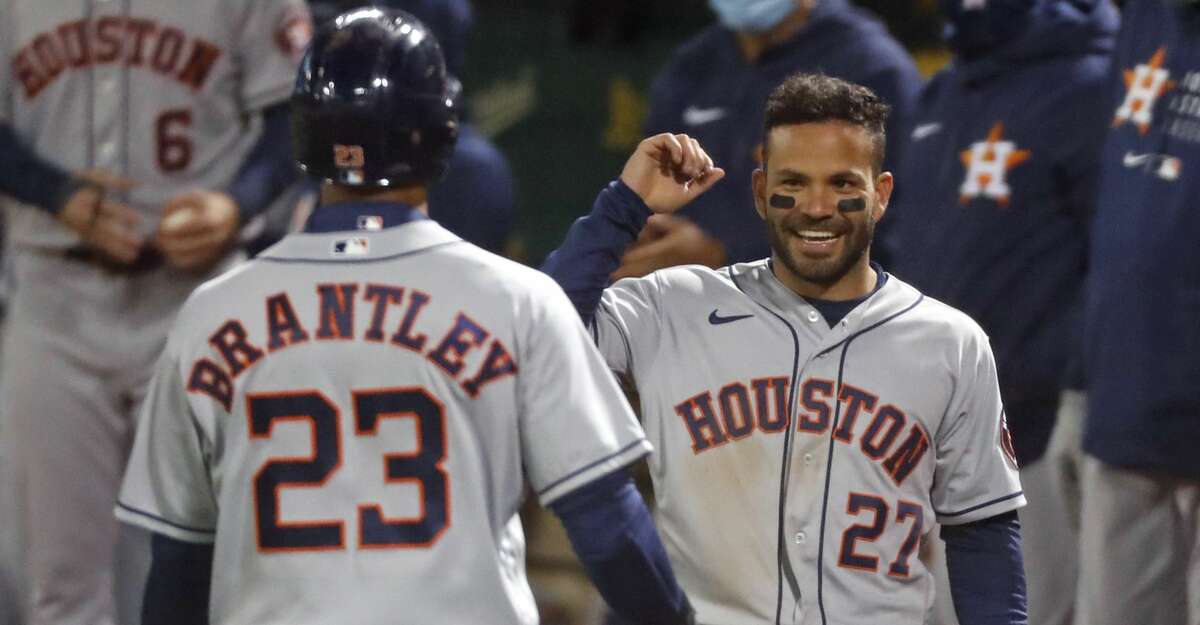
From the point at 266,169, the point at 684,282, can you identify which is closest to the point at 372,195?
the point at 684,282

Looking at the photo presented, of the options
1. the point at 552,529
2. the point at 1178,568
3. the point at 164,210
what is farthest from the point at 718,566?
the point at 552,529

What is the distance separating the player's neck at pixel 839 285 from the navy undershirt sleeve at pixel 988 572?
1.25 feet

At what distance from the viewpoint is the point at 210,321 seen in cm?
245

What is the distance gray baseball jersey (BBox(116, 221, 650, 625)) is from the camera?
2.40 m

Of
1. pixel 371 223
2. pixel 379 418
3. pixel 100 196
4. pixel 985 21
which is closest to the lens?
pixel 379 418

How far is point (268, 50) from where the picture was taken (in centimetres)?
433

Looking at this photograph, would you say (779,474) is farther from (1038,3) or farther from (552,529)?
(552,529)

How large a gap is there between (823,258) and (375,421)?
2.58 ft

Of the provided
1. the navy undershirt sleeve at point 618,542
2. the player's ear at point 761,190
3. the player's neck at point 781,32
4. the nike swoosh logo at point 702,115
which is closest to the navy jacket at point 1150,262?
the player's neck at point 781,32

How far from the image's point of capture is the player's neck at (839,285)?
2.91 meters

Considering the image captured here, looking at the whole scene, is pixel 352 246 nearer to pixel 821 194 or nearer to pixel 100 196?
pixel 821 194

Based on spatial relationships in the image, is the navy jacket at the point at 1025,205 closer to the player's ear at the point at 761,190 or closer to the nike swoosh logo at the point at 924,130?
the nike swoosh logo at the point at 924,130

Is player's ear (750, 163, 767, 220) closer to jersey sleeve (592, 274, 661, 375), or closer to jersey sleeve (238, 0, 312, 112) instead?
jersey sleeve (592, 274, 661, 375)

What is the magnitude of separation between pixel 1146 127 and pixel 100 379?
7.56 feet
